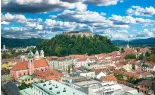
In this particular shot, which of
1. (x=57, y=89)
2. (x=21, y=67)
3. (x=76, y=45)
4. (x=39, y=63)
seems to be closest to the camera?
(x=57, y=89)

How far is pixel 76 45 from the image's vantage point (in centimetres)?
1245

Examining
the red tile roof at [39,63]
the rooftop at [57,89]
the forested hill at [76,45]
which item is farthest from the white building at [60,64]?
the rooftop at [57,89]

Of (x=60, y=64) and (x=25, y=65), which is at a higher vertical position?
(x=25, y=65)

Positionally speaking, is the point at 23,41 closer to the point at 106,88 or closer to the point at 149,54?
the point at 106,88

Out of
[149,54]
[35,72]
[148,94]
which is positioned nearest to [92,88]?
[148,94]

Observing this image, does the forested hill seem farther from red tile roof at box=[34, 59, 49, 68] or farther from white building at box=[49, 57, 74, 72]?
red tile roof at box=[34, 59, 49, 68]

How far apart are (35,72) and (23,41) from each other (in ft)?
3.18

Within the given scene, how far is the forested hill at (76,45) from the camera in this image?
1168 centimetres

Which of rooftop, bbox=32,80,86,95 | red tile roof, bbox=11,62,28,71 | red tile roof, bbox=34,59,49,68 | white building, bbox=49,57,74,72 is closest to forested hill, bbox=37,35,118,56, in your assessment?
white building, bbox=49,57,74,72

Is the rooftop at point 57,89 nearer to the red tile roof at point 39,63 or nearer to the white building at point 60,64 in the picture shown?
the red tile roof at point 39,63

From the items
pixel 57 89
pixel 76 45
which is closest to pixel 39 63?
pixel 57 89

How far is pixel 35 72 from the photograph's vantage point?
762 centimetres

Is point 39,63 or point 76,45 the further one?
point 76,45

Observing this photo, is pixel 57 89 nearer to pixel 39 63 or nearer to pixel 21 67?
pixel 21 67
